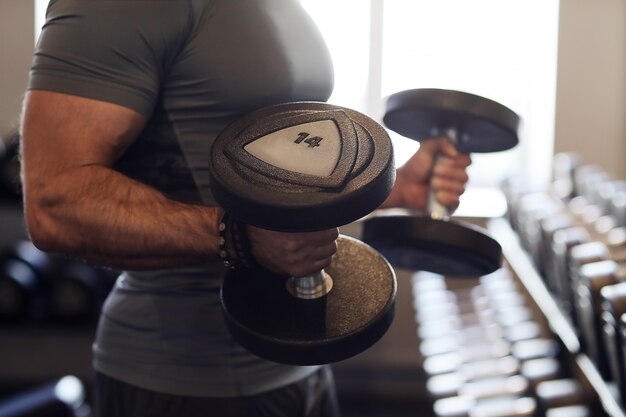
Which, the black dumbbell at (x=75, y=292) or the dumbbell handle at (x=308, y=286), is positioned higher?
the dumbbell handle at (x=308, y=286)

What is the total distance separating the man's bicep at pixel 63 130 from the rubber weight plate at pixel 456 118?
1.64 ft

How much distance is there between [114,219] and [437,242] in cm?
50

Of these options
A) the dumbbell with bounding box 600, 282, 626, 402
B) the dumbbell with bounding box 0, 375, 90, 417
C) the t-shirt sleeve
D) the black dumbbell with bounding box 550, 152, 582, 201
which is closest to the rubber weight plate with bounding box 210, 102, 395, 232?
the t-shirt sleeve

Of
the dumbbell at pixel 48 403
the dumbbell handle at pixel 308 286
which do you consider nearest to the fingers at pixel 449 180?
the dumbbell handle at pixel 308 286

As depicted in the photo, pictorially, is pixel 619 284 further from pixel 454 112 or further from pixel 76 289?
pixel 76 289

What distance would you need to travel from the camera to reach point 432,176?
46.1 inches

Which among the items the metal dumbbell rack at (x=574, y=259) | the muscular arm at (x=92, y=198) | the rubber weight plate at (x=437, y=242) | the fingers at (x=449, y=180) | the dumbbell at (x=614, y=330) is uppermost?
the muscular arm at (x=92, y=198)

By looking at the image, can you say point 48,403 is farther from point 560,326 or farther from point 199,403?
point 560,326

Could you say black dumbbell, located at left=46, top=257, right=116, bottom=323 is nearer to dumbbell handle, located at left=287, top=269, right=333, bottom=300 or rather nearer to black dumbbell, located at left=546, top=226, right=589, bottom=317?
black dumbbell, located at left=546, top=226, right=589, bottom=317

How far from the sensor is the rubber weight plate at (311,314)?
73 cm

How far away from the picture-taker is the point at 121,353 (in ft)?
2.95

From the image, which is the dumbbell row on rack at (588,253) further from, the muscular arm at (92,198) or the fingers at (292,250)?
the muscular arm at (92,198)

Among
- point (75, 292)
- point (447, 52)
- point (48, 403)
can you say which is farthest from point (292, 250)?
point (447, 52)

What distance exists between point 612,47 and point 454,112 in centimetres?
224
